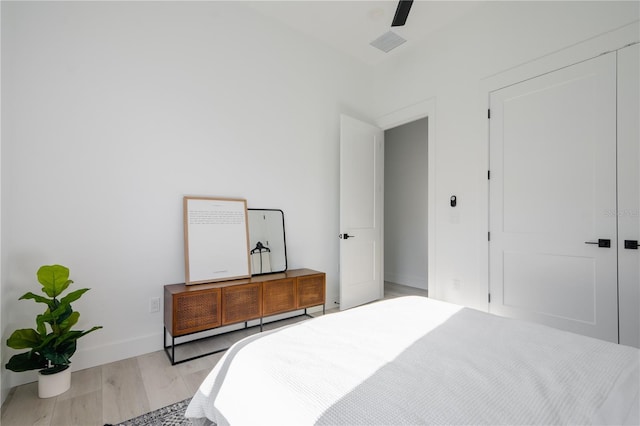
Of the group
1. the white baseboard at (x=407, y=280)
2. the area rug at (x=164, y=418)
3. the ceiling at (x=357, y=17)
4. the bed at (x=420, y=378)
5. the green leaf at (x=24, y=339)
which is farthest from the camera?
the white baseboard at (x=407, y=280)

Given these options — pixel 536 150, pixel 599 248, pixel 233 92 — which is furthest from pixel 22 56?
pixel 599 248

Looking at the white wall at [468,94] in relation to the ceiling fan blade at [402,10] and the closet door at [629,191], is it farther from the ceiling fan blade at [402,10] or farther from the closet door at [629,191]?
the ceiling fan blade at [402,10]

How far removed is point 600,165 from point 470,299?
1.52 meters

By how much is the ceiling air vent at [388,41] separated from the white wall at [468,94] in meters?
0.24

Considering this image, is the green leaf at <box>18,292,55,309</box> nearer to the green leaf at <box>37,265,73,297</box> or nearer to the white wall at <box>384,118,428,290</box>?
the green leaf at <box>37,265,73,297</box>

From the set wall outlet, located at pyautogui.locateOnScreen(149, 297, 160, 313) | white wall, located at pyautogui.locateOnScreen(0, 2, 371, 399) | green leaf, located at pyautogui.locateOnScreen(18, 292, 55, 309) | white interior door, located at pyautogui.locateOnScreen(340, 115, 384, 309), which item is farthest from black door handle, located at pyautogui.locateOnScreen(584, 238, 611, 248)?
green leaf, located at pyautogui.locateOnScreen(18, 292, 55, 309)

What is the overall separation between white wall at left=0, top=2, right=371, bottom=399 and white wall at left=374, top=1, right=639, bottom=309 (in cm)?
153

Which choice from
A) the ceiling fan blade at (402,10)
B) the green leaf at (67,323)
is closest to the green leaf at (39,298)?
the green leaf at (67,323)

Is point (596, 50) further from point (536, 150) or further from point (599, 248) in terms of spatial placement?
point (599, 248)

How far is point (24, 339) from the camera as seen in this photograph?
5.79 ft

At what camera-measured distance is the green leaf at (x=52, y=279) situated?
1797 millimetres

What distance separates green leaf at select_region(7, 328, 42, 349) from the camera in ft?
5.67

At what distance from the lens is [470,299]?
2.97 meters

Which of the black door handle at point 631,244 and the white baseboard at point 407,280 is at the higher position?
the black door handle at point 631,244
